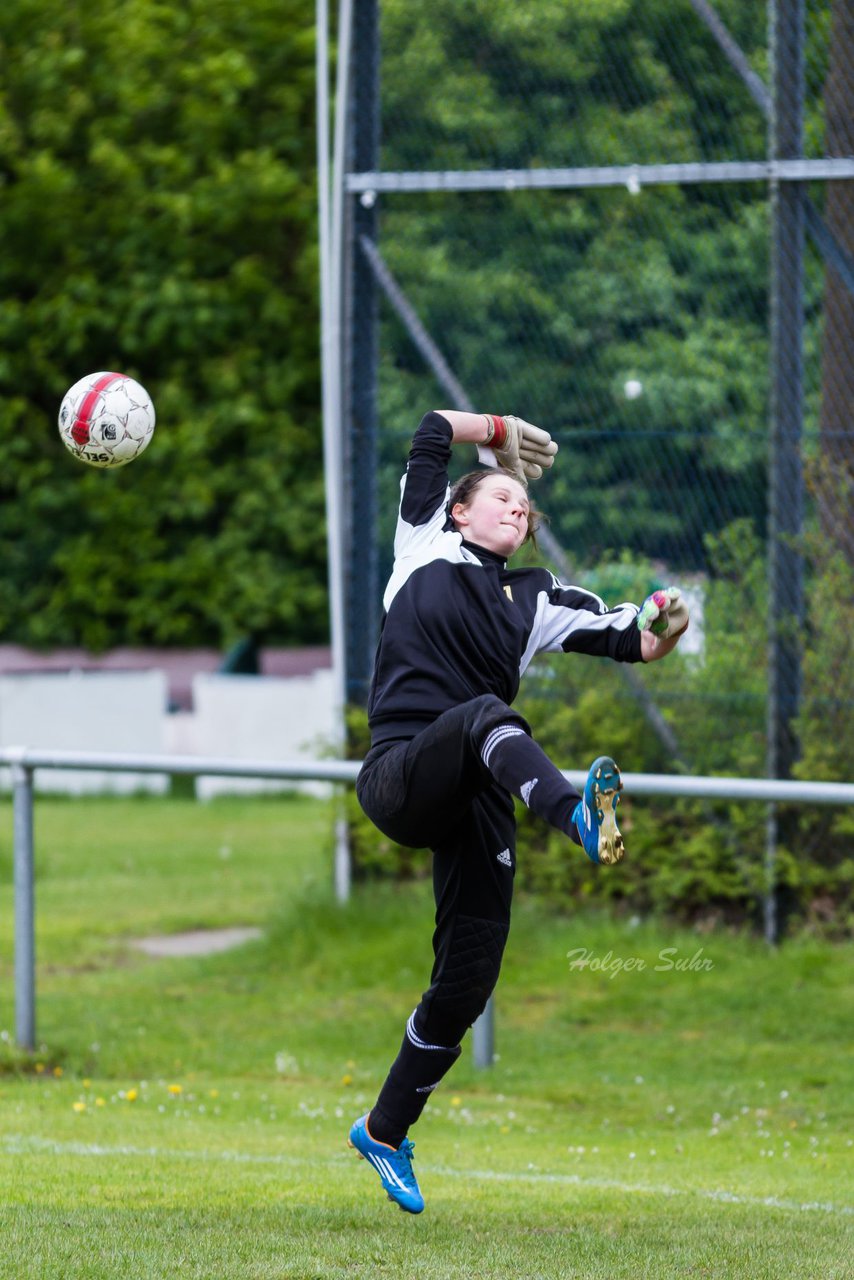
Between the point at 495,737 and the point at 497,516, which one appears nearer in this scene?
the point at 495,737

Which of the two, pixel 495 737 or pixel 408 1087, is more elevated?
pixel 495 737

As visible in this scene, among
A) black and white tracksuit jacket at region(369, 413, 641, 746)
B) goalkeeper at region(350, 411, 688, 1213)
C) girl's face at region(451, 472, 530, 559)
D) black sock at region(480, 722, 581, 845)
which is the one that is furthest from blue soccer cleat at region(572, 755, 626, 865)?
girl's face at region(451, 472, 530, 559)

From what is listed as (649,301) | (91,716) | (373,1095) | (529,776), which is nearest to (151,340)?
(91,716)

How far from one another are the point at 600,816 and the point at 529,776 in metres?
0.25

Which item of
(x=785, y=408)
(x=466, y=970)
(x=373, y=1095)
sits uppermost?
(x=466, y=970)

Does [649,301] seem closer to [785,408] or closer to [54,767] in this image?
[785,408]

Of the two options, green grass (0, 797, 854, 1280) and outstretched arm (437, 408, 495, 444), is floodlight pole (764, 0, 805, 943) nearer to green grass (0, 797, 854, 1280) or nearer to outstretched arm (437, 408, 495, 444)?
green grass (0, 797, 854, 1280)

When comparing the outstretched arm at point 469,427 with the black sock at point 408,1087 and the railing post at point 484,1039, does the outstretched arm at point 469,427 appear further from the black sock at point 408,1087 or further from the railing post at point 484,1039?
the railing post at point 484,1039

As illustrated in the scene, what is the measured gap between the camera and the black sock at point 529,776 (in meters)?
4.15

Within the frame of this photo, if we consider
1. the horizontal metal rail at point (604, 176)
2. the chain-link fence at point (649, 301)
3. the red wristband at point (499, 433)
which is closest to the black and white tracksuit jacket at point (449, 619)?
the red wristband at point (499, 433)

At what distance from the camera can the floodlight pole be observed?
923cm

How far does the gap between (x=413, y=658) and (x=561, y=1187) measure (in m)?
1.93

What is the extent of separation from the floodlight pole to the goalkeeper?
4.48 m

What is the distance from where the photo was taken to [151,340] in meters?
21.5
